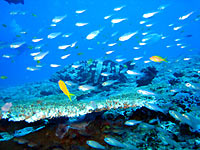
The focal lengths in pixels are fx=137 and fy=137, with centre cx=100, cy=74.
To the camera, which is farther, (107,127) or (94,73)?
(94,73)

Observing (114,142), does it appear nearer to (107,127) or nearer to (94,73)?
(107,127)

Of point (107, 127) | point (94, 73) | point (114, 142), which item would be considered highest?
point (94, 73)

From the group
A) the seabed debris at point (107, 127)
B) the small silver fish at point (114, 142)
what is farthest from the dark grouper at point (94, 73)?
the small silver fish at point (114, 142)

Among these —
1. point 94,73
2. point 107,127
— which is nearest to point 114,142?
point 107,127

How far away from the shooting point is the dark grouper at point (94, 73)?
28.2ft

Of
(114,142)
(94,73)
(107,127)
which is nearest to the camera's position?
(114,142)

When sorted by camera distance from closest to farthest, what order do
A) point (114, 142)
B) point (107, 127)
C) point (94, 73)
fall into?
point (114, 142) → point (107, 127) → point (94, 73)

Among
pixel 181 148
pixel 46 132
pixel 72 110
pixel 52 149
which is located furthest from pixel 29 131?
pixel 181 148

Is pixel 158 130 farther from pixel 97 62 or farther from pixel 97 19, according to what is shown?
pixel 97 19

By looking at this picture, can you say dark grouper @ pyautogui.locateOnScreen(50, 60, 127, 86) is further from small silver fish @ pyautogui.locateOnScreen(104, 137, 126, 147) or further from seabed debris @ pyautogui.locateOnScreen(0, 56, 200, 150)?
small silver fish @ pyautogui.locateOnScreen(104, 137, 126, 147)

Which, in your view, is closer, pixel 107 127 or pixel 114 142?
pixel 114 142

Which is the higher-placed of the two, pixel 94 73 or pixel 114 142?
pixel 94 73

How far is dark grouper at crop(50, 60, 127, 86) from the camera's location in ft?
28.2

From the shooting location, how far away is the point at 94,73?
8.78 meters
